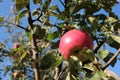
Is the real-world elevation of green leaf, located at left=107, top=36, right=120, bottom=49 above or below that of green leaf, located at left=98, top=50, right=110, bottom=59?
above

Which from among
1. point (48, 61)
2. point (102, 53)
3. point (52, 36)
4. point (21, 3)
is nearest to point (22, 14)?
point (21, 3)

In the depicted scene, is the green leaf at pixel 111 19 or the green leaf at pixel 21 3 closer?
the green leaf at pixel 111 19

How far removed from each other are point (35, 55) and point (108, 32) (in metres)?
0.33

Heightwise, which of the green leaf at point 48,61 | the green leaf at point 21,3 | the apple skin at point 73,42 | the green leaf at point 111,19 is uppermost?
the green leaf at point 21,3

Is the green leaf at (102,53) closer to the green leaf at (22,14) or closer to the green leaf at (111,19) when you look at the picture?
the green leaf at (111,19)

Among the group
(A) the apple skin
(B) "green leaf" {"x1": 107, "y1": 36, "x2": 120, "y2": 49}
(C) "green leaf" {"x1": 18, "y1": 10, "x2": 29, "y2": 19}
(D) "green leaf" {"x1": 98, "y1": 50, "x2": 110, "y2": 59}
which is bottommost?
(D) "green leaf" {"x1": 98, "y1": 50, "x2": 110, "y2": 59}

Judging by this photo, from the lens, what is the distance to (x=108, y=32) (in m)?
1.47

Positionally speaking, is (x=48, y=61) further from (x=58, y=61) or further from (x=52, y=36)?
(x=52, y=36)

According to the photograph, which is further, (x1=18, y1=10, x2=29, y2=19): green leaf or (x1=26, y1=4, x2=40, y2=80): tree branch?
(x1=18, y1=10, x2=29, y2=19): green leaf

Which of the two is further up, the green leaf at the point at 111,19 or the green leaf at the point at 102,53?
the green leaf at the point at 111,19

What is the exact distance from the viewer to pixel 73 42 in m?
1.59

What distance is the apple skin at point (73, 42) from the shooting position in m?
1.53

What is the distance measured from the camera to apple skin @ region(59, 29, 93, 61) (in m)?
1.53

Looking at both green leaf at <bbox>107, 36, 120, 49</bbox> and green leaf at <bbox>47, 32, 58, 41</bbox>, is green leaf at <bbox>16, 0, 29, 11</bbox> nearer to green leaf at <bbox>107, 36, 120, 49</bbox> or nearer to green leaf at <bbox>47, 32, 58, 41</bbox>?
green leaf at <bbox>47, 32, 58, 41</bbox>
